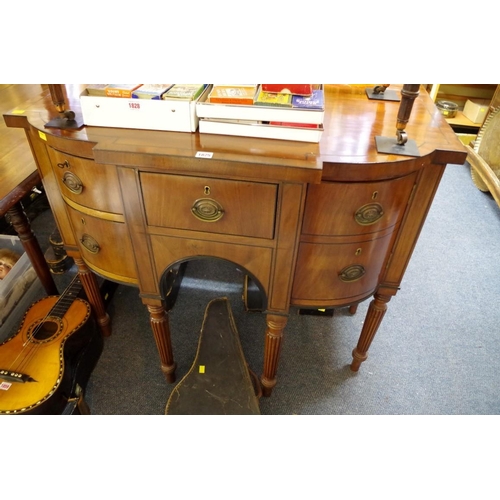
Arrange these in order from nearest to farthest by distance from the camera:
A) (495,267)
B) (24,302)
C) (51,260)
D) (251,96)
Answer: (251,96)
(24,302)
(51,260)
(495,267)

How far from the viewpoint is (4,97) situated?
1626 millimetres

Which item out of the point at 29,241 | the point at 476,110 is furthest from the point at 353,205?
the point at 476,110

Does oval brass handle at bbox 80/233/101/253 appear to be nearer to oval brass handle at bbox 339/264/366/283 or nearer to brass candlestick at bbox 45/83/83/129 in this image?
brass candlestick at bbox 45/83/83/129

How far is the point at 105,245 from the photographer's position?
1.02 metres

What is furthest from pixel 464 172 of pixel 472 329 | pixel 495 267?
pixel 472 329

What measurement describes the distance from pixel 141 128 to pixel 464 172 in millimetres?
2507

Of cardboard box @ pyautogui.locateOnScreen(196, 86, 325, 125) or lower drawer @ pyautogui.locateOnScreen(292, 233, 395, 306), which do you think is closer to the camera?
cardboard box @ pyautogui.locateOnScreen(196, 86, 325, 125)

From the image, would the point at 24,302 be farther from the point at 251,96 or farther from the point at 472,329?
the point at 472,329

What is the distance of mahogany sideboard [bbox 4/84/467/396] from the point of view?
0.76 meters

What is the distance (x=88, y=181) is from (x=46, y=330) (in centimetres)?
66

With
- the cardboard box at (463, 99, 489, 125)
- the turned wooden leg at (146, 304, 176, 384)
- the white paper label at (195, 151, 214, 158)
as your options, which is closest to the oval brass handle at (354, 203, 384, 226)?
the white paper label at (195, 151, 214, 158)

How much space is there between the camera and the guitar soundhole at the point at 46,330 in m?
1.27

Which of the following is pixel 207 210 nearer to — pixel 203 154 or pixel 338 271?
pixel 203 154

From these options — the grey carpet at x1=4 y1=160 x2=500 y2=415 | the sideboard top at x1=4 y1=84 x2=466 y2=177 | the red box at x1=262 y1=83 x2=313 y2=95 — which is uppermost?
the red box at x1=262 y1=83 x2=313 y2=95
